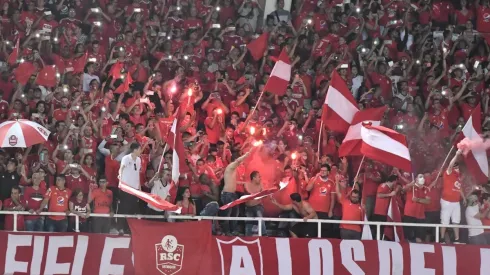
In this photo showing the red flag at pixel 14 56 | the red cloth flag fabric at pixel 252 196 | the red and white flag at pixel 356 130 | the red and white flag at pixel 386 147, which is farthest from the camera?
the red flag at pixel 14 56

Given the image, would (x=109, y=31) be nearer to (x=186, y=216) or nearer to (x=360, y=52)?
(x=360, y=52)

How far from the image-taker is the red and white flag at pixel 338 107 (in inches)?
634

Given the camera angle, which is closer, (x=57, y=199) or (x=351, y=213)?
(x=57, y=199)

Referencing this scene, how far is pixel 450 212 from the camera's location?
630 inches

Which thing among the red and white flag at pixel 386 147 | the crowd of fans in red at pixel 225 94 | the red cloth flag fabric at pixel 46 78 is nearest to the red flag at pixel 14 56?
the crowd of fans in red at pixel 225 94

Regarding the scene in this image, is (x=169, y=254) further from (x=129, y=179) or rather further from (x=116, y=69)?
(x=116, y=69)

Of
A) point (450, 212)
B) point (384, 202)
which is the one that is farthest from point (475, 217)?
point (384, 202)

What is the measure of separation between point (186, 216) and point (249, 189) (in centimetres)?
98

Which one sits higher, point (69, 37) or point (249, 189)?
point (69, 37)

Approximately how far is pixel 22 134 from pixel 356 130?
473 cm

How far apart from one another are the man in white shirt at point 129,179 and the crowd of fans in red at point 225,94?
162 mm

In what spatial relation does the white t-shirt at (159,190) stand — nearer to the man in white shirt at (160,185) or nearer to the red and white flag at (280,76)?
the man in white shirt at (160,185)

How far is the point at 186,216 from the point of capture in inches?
601

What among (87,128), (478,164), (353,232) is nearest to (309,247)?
(353,232)
